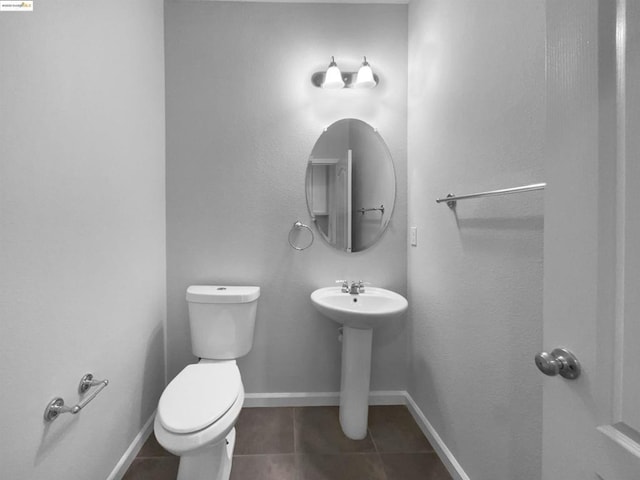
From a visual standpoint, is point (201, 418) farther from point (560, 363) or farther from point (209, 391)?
point (560, 363)

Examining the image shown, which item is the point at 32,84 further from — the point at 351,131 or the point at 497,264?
A: the point at 497,264

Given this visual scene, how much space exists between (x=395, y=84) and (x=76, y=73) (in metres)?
1.62

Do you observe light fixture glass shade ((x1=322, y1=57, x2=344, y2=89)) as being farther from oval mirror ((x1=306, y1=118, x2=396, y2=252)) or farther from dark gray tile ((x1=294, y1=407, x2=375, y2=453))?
dark gray tile ((x1=294, y1=407, x2=375, y2=453))

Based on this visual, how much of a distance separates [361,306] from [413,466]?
0.79 m

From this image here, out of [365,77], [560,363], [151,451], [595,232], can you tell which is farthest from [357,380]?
[365,77]

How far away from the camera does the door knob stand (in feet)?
1.69

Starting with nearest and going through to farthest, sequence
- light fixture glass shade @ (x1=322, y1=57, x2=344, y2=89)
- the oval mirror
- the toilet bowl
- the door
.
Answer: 1. the door
2. the toilet bowl
3. light fixture glass shade @ (x1=322, y1=57, x2=344, y2=89)
4. the oval mirror

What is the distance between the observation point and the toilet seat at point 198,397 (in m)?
1.08

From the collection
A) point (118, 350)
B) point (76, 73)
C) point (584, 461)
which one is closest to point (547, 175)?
point (584, 461)

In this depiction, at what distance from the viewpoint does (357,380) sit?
→ 5.30 feet

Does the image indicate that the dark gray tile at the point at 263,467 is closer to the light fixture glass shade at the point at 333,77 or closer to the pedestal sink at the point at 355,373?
the pedestal sink at the point at 355,373

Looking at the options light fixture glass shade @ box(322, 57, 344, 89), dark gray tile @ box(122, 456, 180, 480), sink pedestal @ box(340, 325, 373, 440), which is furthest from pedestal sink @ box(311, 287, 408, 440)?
light fixture glass shade @ box(322, 57, 344, 89)

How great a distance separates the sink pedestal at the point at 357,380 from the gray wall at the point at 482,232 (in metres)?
0.34

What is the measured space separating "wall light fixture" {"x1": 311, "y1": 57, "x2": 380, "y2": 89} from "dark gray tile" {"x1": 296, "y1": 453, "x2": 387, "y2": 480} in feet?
6.62
